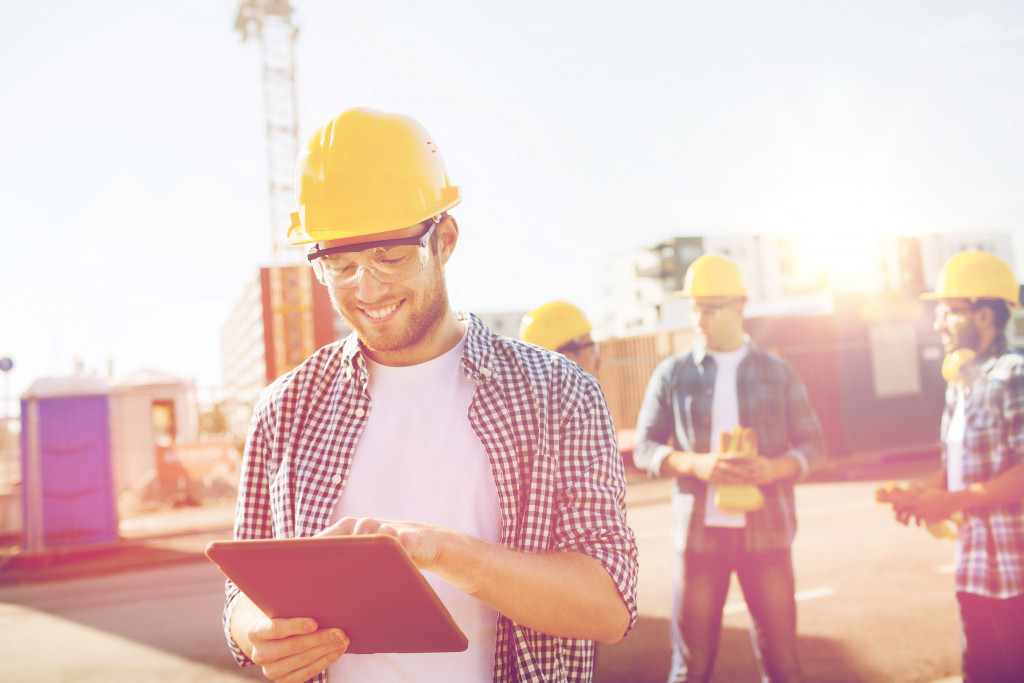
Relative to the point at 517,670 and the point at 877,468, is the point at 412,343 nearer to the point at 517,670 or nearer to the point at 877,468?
the point at 517,670

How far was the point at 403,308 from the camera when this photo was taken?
151 centimetres

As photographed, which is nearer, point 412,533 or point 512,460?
point 412,533

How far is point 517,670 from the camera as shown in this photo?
4.55 feet

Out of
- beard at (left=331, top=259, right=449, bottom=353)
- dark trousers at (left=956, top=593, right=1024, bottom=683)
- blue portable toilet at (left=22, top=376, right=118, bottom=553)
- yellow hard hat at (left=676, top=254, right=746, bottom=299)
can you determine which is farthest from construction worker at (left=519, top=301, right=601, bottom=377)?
blue portable toilet at (left=22, top=376, right=118, bottom=553)

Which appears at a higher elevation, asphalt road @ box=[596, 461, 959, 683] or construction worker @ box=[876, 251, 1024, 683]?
construction worker @ box=[876, 251, 1024, 683]

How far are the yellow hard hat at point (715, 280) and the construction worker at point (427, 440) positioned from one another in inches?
90.0

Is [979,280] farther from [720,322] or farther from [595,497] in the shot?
[595,497]

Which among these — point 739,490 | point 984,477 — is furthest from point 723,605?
point 984,477

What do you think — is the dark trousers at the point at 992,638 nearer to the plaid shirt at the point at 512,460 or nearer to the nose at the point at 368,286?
the plaid shirt at the point at 512,460

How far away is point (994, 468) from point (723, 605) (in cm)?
124

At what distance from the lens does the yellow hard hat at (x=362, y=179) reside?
1458mm

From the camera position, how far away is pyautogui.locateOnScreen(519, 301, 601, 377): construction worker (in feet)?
11.7

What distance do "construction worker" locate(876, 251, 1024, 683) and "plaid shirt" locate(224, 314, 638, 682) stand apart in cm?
202

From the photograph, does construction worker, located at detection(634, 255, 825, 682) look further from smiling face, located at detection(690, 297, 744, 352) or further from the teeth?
the teeth
